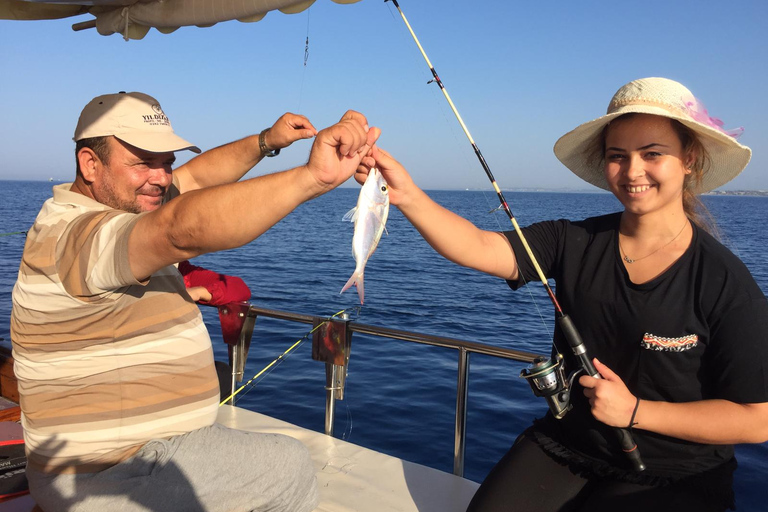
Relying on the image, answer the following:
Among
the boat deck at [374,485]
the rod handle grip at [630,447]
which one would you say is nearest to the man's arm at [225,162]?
the boat deck at [374,485]

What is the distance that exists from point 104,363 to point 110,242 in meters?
0.62

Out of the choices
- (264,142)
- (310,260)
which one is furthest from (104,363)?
(310,260)

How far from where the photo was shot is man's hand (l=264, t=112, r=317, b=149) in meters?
3.13

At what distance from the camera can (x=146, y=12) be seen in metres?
3.41

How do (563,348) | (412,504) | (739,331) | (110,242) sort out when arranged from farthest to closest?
(412,504) → (563,348) → (739,331) → (110,242)

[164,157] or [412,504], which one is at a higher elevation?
[164,157]

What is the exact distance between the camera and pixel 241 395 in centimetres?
879

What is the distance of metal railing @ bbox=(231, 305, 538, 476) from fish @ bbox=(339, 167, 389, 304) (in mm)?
1208

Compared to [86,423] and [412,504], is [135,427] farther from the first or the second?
[412,504]

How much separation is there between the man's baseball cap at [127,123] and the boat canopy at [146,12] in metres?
0.87

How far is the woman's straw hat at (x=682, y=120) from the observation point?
8.25ft

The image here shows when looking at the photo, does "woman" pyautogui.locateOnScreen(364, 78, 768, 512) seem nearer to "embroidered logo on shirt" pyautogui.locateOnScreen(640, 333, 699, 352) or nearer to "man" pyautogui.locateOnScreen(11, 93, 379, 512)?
"embroidered logo on shirt" pyautogui.locateOnScreen(640, 333, 699, 352)

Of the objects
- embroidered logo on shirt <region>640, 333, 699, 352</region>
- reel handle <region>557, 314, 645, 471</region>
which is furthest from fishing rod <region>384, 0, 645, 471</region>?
embroidered logo on shirt <region>640, 333, 699, 352</region>

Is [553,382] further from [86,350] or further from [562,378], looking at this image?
[86,350]
